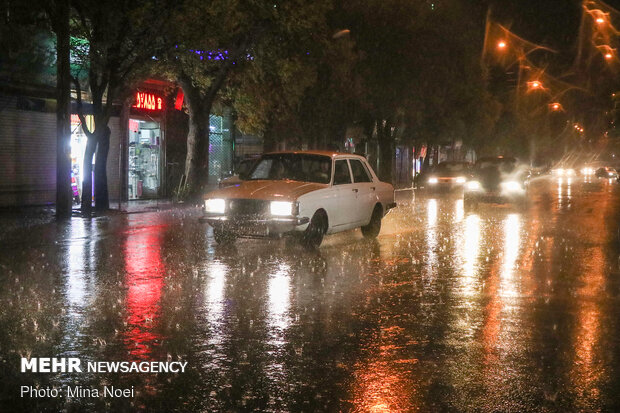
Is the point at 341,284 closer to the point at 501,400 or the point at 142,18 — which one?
the point at 501,400

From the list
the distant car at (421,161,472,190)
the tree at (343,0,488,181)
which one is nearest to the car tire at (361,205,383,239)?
the tree at (343,0,488,181)

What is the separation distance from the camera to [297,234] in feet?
46.3

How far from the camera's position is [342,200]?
15195 mm

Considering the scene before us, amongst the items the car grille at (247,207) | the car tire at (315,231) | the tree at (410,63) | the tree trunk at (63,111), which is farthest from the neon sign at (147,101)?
the car tire at (315,231)

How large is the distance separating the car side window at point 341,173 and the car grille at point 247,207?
180 centimetres

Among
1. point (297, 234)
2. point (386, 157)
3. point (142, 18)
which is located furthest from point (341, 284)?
point (386, 157)

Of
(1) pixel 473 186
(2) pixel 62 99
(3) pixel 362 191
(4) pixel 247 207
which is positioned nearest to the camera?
(4) pixel 247 207

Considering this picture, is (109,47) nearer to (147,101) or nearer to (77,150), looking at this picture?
(77,150)

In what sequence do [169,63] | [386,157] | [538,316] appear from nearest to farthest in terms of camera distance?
[538,316]
[169,63]
[386,157]

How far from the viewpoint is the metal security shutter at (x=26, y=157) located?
2547 cm

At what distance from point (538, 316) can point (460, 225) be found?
11600mm

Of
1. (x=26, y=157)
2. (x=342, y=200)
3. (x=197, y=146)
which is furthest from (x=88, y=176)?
(x=342, y=200)

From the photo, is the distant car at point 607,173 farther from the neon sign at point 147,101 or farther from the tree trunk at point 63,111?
the tree trunk at point 63,111

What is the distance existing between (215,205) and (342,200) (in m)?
2.40
